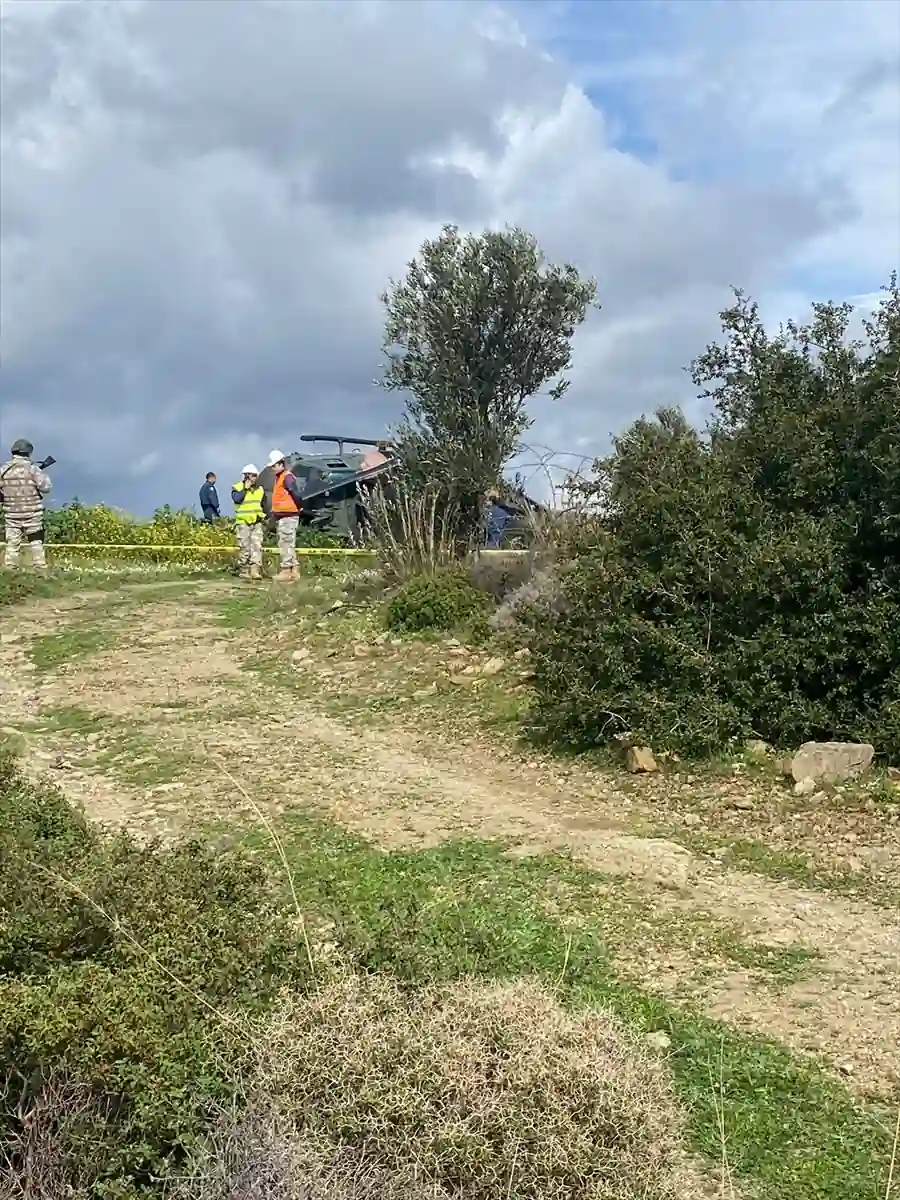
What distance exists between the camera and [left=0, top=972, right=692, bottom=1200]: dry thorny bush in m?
3.05

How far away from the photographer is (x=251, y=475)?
17953mm

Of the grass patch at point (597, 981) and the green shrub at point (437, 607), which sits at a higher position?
the green shrub at point (437, 607)

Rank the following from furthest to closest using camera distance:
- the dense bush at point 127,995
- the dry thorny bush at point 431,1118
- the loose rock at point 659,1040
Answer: the loose rock at point 659,1040 < the dense bush at point 127,995 < the dry thorny bush at point 431,1118

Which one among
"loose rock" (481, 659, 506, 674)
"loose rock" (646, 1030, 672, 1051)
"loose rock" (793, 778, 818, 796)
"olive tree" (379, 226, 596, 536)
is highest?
"olive tree" (379, 226, 596, 536)

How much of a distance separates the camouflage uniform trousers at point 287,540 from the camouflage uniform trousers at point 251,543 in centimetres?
103

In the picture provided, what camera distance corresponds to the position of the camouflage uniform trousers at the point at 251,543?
18.3m

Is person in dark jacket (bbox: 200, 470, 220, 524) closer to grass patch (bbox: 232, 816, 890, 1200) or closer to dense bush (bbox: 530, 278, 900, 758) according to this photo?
dense bush (bbox: 530, 278, 900, 758)

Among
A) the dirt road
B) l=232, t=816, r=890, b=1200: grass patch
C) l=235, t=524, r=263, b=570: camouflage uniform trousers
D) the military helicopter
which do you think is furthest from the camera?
the military helicopter

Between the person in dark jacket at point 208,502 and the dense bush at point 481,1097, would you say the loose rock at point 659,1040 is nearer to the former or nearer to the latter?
the dense bush at point 481,1097

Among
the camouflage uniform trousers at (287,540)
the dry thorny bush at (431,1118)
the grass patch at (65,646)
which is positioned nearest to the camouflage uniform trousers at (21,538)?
the camouflage uniform trousers at (287,540)

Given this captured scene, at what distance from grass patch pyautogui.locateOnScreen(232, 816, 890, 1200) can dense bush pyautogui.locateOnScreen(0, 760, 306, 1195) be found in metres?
0.38

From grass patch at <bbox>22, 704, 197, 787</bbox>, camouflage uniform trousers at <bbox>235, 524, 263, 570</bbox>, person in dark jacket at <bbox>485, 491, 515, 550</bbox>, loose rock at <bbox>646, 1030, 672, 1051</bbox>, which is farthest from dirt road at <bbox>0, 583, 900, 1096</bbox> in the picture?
camouflage uniform trousers at <bbox>235, 524, 263, 570</bbox>

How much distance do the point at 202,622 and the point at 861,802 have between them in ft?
27.9

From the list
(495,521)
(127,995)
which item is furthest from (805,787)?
(495,521)
